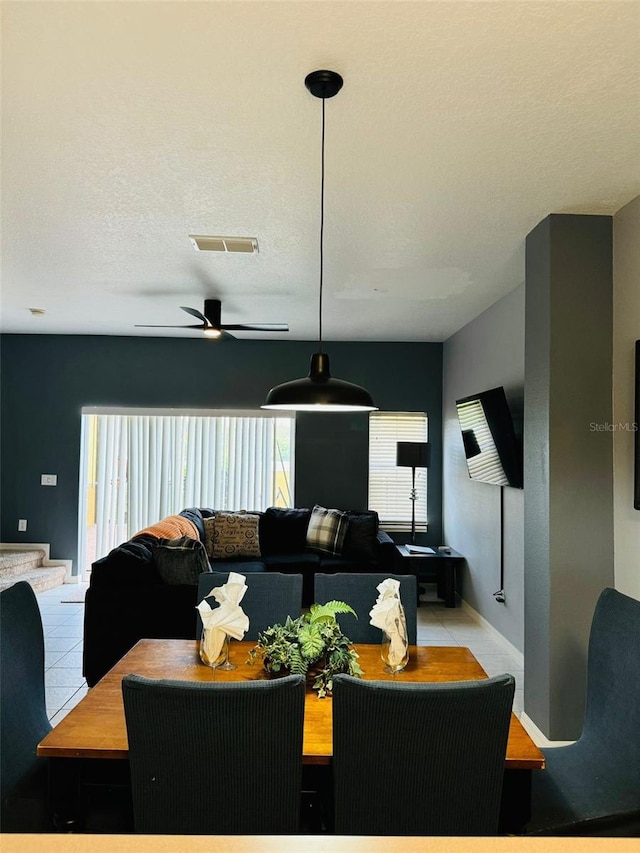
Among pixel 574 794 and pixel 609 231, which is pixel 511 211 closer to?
pixel 609 231

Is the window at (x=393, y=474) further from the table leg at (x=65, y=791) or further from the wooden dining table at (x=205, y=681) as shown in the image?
the table leg at (x=65, y=791)

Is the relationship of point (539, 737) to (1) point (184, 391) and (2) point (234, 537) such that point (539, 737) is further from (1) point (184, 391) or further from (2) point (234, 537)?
(1) point (184, 391)

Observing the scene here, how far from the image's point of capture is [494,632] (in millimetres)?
4660

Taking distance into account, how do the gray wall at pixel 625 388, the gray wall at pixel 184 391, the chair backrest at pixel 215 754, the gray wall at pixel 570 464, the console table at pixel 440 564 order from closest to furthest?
the chair backrest at pixel 215 754 < the gray wall at pixel 625 388 < the gray wall at pixel 570 464 < the console table at pixel 440 564 < the gray wall at pixel 184 391

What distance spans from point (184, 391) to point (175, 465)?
861 mm

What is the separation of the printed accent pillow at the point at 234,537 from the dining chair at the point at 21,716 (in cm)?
346

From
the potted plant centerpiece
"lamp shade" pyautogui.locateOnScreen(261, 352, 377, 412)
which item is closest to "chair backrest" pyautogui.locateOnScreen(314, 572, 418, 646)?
the potted plant centerpiece

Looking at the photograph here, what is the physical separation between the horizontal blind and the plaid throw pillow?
1.49m

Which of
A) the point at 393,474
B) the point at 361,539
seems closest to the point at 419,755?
the point at 361,539

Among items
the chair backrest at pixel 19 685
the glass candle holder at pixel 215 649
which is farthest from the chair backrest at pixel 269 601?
the chair backrest at pixel 19 685

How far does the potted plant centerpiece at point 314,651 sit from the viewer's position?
71.3 inches

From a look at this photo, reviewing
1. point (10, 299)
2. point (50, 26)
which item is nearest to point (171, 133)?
point (50, 26)

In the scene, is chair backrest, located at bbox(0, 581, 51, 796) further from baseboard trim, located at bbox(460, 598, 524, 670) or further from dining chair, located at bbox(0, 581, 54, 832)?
baseboard trim, located at bbox(460, 598, 524, 670)

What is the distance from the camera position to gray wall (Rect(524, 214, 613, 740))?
284 cm
